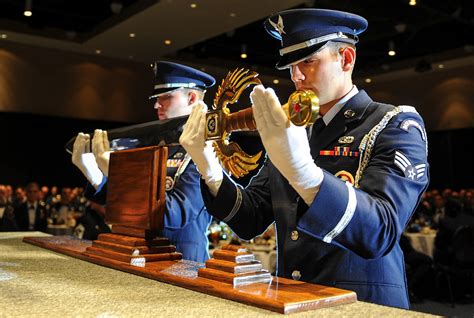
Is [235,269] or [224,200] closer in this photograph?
[235,269]

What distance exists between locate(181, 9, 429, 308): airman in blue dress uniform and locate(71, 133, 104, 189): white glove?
0.93 metres

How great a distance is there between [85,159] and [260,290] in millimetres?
1488

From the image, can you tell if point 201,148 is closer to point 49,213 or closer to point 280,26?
point 280,26

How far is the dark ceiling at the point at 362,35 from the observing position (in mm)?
7875

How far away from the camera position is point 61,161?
9.43 metres

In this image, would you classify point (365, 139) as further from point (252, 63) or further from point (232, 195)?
point (252, 63)

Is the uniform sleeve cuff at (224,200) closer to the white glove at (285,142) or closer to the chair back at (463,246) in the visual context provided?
the white glove at (285,142)

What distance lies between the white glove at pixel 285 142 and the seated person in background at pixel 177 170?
925mm

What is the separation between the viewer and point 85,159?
7.28ft

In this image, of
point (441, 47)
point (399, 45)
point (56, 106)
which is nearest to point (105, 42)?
point (56, 106)

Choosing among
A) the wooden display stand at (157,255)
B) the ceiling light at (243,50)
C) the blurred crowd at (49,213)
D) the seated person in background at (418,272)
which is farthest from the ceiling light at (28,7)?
the wooden display stand at (157,255)

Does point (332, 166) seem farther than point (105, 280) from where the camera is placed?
Yes

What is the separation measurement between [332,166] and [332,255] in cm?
23

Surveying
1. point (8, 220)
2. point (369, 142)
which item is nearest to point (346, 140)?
point (369, 142)
